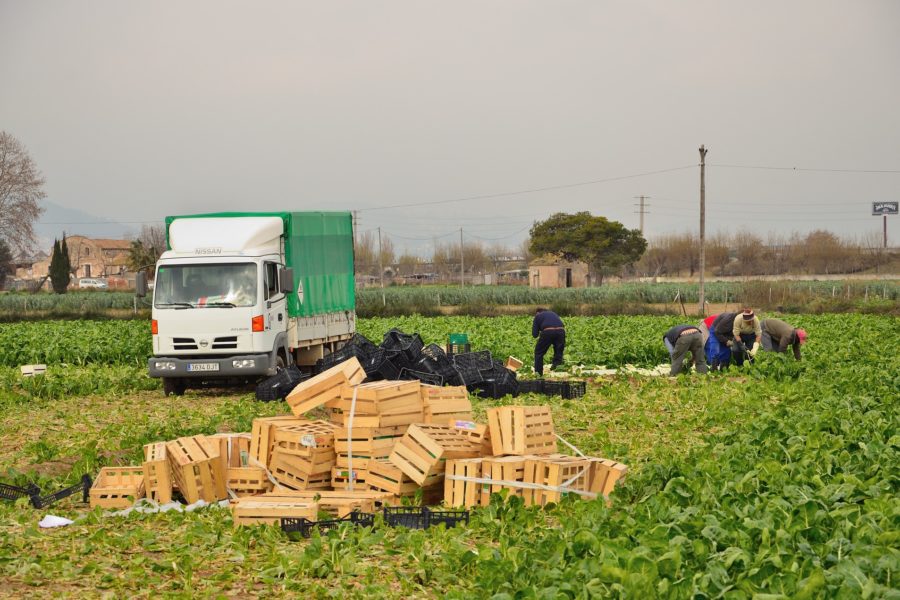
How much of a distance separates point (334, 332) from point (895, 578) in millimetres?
18473

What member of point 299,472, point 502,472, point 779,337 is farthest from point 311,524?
point 779,337

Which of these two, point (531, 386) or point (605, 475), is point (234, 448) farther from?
point (531, 386)

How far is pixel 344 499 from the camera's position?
31.4 ft

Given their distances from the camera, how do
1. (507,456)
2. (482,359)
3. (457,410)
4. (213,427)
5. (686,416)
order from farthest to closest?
(482,359) < (686,416) < (213,427) < (457,410) < (507,456)

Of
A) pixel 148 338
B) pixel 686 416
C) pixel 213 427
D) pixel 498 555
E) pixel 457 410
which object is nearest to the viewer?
pixel 498 555

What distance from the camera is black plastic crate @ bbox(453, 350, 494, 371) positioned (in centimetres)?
1873

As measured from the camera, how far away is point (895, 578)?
5605 millimetres

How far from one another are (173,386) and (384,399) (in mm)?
10439

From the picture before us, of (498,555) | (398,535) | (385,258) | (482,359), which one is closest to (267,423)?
(398,535)

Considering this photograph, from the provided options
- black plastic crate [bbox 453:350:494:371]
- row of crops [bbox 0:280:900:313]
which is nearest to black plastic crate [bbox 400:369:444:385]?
black plastic crate [bbox 453:350:494:371]

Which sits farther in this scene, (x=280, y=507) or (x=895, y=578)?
(x=280, y=507)

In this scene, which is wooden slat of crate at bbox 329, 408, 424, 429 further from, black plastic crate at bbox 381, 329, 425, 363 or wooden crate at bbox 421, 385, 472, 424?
black plastic crate at bbox 381, 329, 425, 363

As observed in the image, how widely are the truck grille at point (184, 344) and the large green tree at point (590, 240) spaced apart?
266 ft

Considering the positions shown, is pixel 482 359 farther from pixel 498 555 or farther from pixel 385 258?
pixel 385 258
